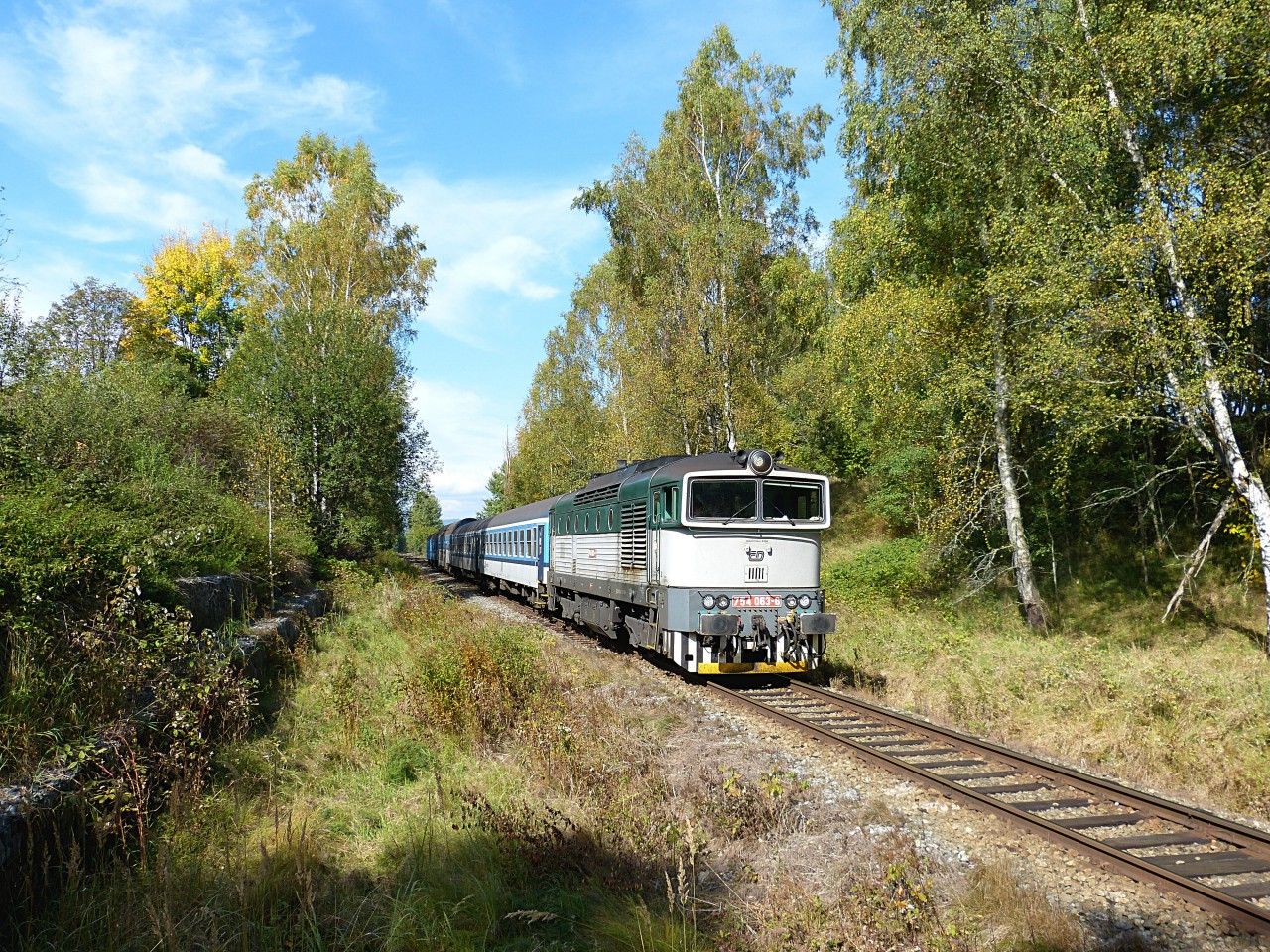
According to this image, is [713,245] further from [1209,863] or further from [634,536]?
[1209,863]

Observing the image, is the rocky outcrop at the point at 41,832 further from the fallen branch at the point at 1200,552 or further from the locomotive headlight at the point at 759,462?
the fallen branch at the point at 1200,552

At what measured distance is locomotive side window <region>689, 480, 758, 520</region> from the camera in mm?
10633

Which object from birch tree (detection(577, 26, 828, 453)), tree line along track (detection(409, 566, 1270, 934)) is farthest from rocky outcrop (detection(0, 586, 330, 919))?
birch tree (detection(577, 26, 828, 453))

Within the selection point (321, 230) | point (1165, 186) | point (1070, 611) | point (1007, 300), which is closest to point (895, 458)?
point (1070, 611)

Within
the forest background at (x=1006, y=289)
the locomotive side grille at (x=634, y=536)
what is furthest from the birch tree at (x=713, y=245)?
the locomotive side grille at (x=634, y=536)

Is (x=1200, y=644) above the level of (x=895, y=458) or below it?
below

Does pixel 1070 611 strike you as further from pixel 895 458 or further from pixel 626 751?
pixel 626 751

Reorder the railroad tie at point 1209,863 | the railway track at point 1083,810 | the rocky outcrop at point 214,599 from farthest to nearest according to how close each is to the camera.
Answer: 1. the rocky outcrop at point 214,599
2. the railroad tie at point 1209,863
3. the railway track at point 1083,810

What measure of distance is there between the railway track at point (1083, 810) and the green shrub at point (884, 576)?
919 centimetres

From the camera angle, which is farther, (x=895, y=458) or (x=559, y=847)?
(x=895, y=458)

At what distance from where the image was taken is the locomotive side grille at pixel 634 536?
38.0 ft

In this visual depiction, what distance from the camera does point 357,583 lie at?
1956 centimetres

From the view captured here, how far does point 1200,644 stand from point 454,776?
1360cm

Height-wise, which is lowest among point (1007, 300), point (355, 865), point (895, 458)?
point (355, 865)
